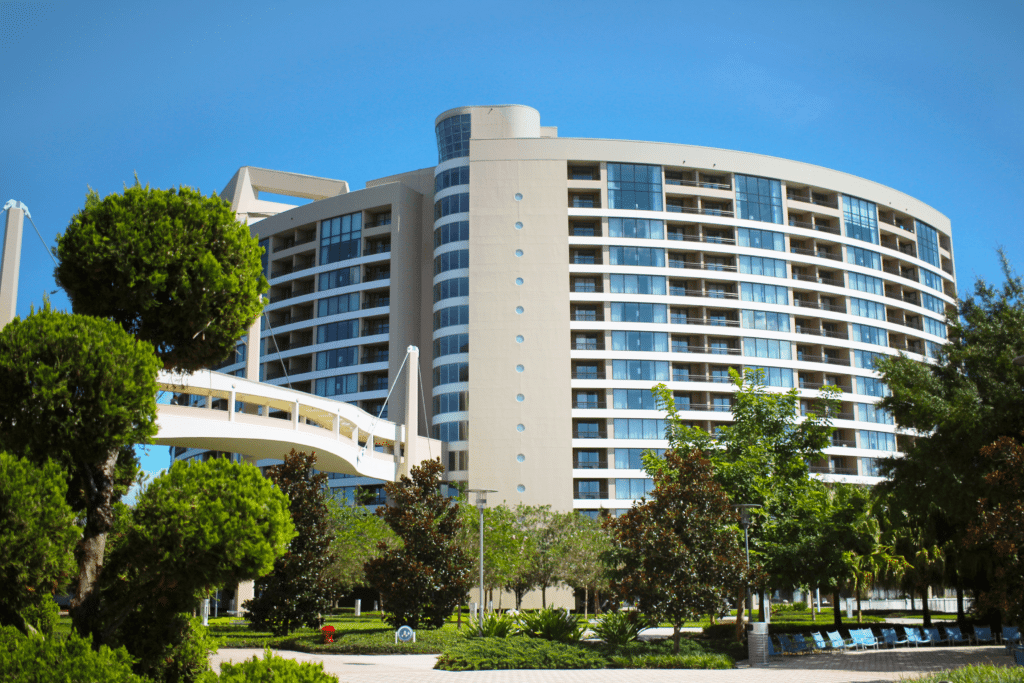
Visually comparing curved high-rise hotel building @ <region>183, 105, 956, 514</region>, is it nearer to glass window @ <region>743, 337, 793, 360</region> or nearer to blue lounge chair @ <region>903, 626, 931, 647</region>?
glass window @ <region>743, 337, 793, 360</region>

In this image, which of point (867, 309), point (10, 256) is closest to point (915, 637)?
point (10, 256)

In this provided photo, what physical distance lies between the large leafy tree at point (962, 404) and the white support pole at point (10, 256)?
29005mm

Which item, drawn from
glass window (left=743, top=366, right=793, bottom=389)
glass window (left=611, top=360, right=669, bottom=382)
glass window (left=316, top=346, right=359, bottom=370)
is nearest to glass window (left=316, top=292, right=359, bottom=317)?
glass window (left=316, top=346, right=359, bottom=370)

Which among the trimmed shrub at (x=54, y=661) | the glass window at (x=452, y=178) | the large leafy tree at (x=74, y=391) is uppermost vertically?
the glass window at (x=452, y=178)

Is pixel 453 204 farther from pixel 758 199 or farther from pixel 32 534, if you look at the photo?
pixel 32 534

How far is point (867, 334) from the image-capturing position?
247 feet

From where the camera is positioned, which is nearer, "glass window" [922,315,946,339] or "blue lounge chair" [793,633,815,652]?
"blue lounge chair" [793,633,815,652]

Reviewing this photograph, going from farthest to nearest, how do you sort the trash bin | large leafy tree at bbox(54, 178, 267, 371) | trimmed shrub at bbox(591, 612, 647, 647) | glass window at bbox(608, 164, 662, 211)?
glass window at bbox(608, 164, 662, 211)
trimmed shrub at bbox(591, 612, 647, 647)
the trash bin
large leafy tree at bbox(54, 178, 267, 371)

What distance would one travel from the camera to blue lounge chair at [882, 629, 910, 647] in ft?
99.1

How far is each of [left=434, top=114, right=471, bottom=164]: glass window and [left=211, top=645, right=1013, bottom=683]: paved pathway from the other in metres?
54.4

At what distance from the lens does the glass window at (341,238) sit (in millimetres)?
75938

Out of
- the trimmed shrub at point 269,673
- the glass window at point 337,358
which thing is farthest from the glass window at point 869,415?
the trimmed shrub at point 269,673

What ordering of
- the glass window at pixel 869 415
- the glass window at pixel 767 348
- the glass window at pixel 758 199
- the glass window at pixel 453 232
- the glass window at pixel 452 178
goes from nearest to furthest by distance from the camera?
1. the glass window at pixel 453 232
2. the glass window at pixel 452 178
3. the glass window at pixel 767 348
4. the glass window at pixel 869 415
5. the glass window at pixel 758 199

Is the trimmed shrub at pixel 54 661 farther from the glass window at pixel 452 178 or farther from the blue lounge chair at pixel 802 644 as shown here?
the glass window at pixel 452 178
